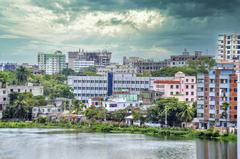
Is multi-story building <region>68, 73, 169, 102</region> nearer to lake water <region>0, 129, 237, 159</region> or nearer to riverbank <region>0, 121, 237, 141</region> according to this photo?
riverbank <region>0, 121, 237, 141</region>

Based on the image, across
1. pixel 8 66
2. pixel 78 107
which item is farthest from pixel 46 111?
pixel 8 66

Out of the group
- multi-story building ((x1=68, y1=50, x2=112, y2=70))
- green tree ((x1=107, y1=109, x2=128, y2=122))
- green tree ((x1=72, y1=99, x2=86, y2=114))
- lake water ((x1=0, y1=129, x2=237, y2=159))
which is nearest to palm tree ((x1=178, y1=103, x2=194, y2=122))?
lake water ((x1=0, y1=129, x2=237, y2=159))

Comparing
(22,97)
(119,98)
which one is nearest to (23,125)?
(22,97)

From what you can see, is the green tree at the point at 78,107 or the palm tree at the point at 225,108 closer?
the palm tree at the point at 225,108

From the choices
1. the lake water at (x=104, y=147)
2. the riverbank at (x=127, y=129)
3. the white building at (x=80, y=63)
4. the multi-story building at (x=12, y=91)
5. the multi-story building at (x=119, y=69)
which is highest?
the white building at (x=80, y=63)

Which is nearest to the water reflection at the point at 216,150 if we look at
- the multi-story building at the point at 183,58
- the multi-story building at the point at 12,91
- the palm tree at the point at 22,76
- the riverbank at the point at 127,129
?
the riverbank at the point at 127,129

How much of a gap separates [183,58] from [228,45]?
5.33 meters

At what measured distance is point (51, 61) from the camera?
141 feet

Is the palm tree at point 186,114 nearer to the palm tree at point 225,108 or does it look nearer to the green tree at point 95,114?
the palm tree at point 225,108

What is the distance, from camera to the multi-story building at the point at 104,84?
23812 mm

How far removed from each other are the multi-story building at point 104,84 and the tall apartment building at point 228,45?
13.8 ft

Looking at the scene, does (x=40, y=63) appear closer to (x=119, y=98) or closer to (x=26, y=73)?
(x=26, y=73)

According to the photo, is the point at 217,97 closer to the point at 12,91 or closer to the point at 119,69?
the point at 12,91

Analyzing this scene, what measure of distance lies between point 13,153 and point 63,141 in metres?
2.30
